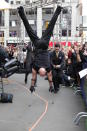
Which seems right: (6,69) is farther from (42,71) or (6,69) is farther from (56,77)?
(42,71)

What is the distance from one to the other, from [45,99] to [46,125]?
3.70 meters

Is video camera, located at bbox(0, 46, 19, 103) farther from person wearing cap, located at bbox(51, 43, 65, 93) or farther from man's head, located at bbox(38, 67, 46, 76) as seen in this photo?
man's head, located at bbox(38, 67, 46, 76)

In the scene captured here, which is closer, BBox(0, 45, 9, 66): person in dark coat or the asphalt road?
the asphalt road

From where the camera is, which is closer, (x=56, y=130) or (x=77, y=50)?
(x=56, y=130)

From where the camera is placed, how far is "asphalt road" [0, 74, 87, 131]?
27.5 feet

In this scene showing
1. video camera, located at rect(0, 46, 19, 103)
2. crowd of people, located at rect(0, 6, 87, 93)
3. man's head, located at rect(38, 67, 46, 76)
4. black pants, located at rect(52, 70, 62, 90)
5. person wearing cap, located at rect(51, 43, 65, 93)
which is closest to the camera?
man's head, located at rect(38, 67, 46, 76)

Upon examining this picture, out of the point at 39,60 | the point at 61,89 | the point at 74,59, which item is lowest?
the point at 61,89

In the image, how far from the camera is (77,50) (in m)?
13.1

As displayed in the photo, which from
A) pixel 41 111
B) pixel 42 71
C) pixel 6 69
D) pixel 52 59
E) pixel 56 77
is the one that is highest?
pixel 42 71

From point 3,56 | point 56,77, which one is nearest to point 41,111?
point 3,56

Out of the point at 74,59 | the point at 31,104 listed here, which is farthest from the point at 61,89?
the point at 31,104

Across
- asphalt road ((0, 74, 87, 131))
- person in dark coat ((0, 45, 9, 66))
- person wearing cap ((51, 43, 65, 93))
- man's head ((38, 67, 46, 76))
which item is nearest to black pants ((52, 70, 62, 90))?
person wearing cap ((51, 43, 65, 93))

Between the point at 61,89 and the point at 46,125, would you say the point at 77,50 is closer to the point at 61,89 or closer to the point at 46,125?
the point at 61,89

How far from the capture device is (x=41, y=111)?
33.1 feet
